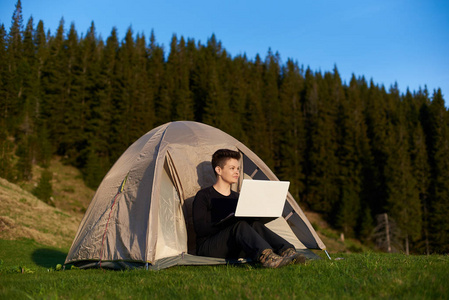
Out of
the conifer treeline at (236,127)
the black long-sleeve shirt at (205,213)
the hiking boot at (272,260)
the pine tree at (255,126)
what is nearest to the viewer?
the hiking boot at (272,260)

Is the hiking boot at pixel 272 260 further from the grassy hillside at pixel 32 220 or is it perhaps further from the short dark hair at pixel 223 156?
the grassy hillside at pixel 32 220

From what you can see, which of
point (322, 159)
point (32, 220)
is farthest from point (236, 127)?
point (32, 220)

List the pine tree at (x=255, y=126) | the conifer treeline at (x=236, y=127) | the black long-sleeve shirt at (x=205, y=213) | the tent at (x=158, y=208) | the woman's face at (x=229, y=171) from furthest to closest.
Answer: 1. the pine tree at (x=255, y=126)
2. the conifer treeline at (x=236, y=127)
3. the woman's face at (x=229, y=171)
4. the tent at (x=158, y=208)
5. the black long-sleeve shirt at (x=205, y=213)

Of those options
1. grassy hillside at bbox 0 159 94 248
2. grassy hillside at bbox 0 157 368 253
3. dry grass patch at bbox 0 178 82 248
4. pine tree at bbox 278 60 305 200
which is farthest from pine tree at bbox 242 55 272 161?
dry grass patch at bbox 0 178 82 248

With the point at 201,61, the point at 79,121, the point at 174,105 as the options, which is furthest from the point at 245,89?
the point at 79,121

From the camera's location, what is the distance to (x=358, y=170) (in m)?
53.8

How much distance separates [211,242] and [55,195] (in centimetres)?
3743

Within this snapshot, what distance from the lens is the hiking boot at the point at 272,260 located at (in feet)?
16.4

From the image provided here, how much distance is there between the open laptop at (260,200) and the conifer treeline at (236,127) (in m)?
36.0

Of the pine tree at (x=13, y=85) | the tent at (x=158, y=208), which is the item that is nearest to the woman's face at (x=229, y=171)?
the tent at (x=158, y=208)

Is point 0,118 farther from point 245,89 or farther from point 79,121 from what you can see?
point 245,89

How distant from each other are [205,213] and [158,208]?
87 centimetres

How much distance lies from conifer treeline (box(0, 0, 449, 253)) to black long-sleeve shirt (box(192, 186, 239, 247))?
114ft

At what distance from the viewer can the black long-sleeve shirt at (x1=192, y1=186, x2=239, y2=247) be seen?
20.0ft
